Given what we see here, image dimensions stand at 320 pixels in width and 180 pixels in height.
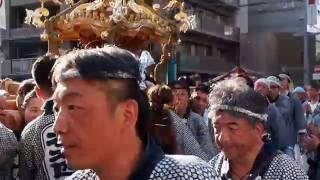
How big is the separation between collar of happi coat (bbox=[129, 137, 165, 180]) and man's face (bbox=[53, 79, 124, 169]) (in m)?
0.09

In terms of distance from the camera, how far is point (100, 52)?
5.69ft

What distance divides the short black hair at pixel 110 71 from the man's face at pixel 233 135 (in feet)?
3.55

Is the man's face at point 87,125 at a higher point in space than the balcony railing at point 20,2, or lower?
lower

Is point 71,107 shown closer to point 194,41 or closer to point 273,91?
point 273,91

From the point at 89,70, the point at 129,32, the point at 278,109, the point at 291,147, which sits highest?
the point at 129,32

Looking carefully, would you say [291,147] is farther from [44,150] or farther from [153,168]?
[153,168]

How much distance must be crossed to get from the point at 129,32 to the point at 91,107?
7815 millimetres

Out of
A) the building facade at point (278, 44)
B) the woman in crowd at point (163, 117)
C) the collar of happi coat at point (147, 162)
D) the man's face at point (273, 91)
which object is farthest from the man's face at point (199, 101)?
the building facade at point (278, 44)

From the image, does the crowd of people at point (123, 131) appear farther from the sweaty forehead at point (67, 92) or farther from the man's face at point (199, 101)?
the man's face at point (199, 101)

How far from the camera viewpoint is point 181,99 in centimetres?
641

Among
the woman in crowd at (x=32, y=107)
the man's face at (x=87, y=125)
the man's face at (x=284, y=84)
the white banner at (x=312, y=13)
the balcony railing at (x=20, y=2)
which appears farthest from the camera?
the balcony railing at (x=20, y=2)

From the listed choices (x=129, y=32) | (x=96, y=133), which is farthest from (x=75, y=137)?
(x=129, y=32)

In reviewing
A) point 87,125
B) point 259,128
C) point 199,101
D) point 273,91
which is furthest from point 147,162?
point 273,91

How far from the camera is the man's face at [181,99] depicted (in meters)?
6.30
